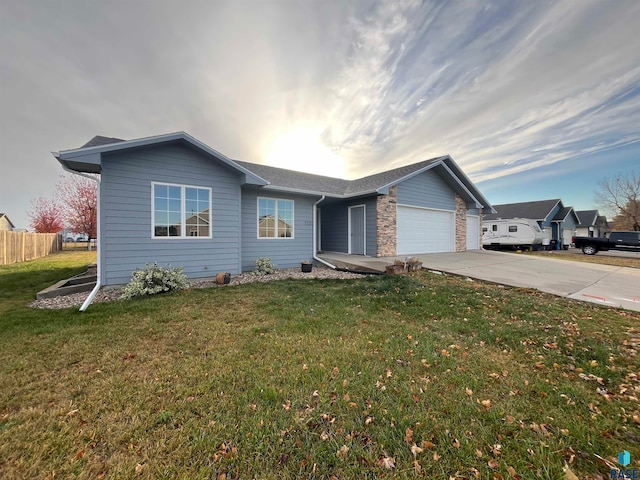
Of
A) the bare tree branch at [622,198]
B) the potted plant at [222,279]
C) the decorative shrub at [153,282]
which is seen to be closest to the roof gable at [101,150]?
the decorative shrub at [153,282]

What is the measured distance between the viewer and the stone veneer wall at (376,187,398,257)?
1163 centimetres

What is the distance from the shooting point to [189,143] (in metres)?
7.28

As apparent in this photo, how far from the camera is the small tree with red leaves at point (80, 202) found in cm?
2116

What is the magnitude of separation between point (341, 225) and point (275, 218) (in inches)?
192

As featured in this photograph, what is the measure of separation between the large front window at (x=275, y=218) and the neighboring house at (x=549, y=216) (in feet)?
83.6

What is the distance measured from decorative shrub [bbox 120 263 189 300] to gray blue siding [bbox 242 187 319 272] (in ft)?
9.03

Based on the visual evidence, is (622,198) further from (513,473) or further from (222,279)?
(222,279)

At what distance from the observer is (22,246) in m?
13.6

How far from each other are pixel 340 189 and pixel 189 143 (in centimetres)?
819

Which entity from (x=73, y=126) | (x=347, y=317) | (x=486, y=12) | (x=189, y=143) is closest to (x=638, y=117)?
(x=486, y=12)

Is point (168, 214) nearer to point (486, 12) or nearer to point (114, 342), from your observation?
point (114, 342)

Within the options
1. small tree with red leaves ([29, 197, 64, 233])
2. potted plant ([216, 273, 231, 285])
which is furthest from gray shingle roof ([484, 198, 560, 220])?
small tree with red leaves ([29, 197, 64, 233])

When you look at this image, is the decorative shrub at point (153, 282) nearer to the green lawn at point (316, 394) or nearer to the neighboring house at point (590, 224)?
the green lawn at point (316, 394)

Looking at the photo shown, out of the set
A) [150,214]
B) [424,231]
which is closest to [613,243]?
[424,231]
